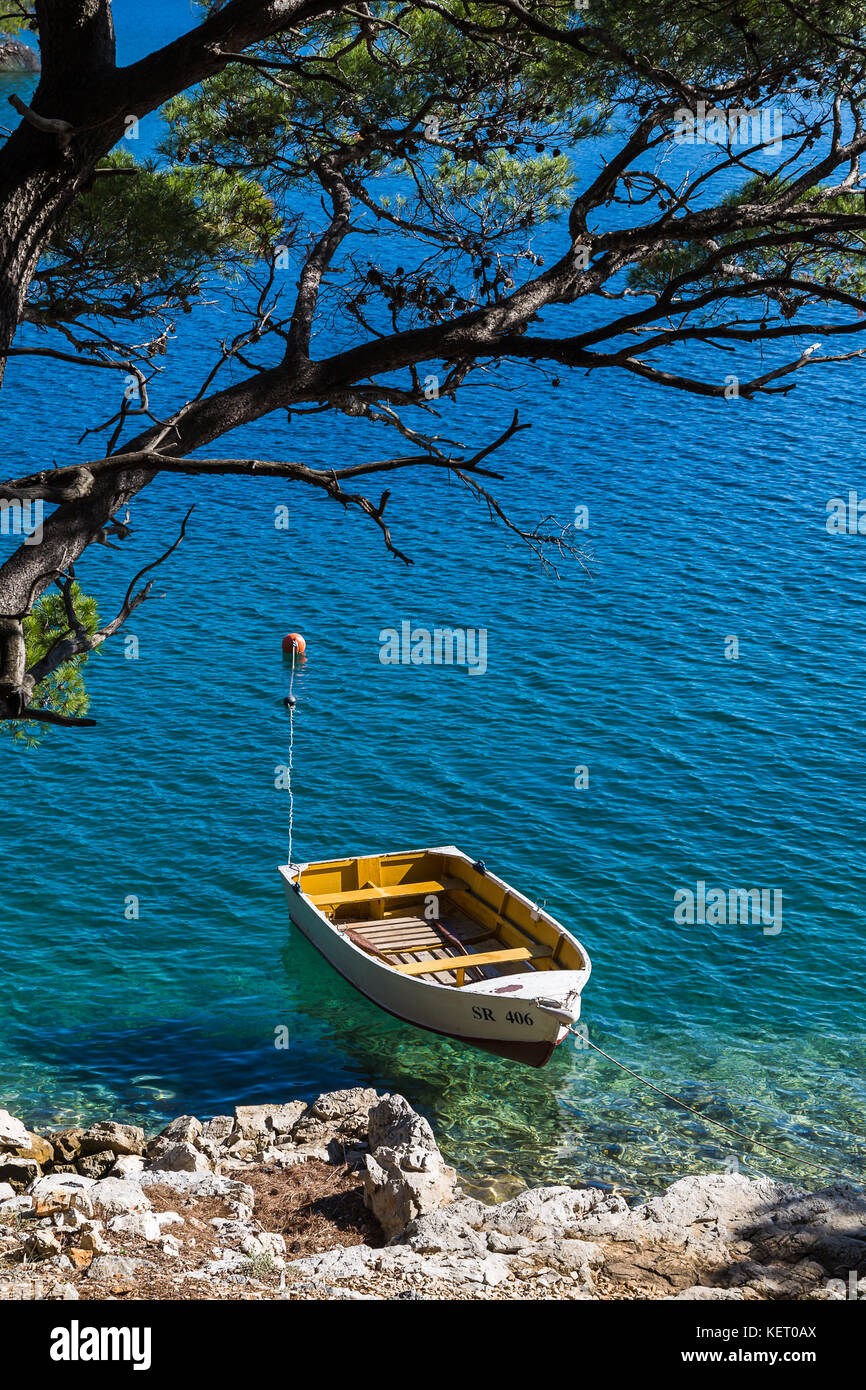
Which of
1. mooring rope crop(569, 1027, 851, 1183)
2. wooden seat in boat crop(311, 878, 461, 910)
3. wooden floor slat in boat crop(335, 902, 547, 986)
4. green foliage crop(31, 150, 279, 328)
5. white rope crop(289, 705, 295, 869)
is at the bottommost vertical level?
mooring rope crop(569, 1027, 851, 1183)

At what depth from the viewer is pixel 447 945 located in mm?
14805

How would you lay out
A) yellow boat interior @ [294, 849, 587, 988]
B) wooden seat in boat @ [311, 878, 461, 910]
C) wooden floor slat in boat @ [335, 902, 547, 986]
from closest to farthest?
1. yellow boat interior @ [294, 849, 587, 988]
2. wooden floor slat in boat @ [335, 902, 547, 986]
3. wooden seat in boat @ [311, 878, 461, 910]

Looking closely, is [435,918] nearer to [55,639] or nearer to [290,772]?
[290,772]

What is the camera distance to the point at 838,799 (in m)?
18.9

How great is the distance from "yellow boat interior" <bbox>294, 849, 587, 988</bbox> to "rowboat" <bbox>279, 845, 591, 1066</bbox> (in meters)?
0.01

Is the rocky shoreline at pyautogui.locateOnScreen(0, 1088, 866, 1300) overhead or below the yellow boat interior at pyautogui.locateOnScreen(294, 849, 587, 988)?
below

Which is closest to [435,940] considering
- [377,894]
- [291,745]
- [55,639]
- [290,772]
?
[377,894]

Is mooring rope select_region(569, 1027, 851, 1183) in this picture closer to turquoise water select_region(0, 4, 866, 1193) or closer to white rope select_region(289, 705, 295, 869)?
turquoise water select_region(0, 4, 866, 1193)

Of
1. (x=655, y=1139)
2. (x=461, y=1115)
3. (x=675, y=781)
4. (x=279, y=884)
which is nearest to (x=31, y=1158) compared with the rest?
(x=461, y=1115)

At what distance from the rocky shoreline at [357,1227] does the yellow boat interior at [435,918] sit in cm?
299

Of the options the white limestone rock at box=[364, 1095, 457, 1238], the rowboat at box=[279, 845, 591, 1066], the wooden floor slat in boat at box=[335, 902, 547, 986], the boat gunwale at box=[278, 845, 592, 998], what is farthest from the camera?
the wooden floor slat in boat at box=[335, 902, 547, 986]

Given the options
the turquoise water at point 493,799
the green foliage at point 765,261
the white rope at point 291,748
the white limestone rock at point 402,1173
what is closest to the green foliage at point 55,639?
the turquoise water at point 493,799

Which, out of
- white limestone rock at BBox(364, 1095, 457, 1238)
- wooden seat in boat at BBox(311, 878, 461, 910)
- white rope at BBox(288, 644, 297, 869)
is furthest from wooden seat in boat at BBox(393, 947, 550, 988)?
white limestone rock at BBox(364, 1095, 457, 1238)

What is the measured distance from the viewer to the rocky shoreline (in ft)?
24.2
